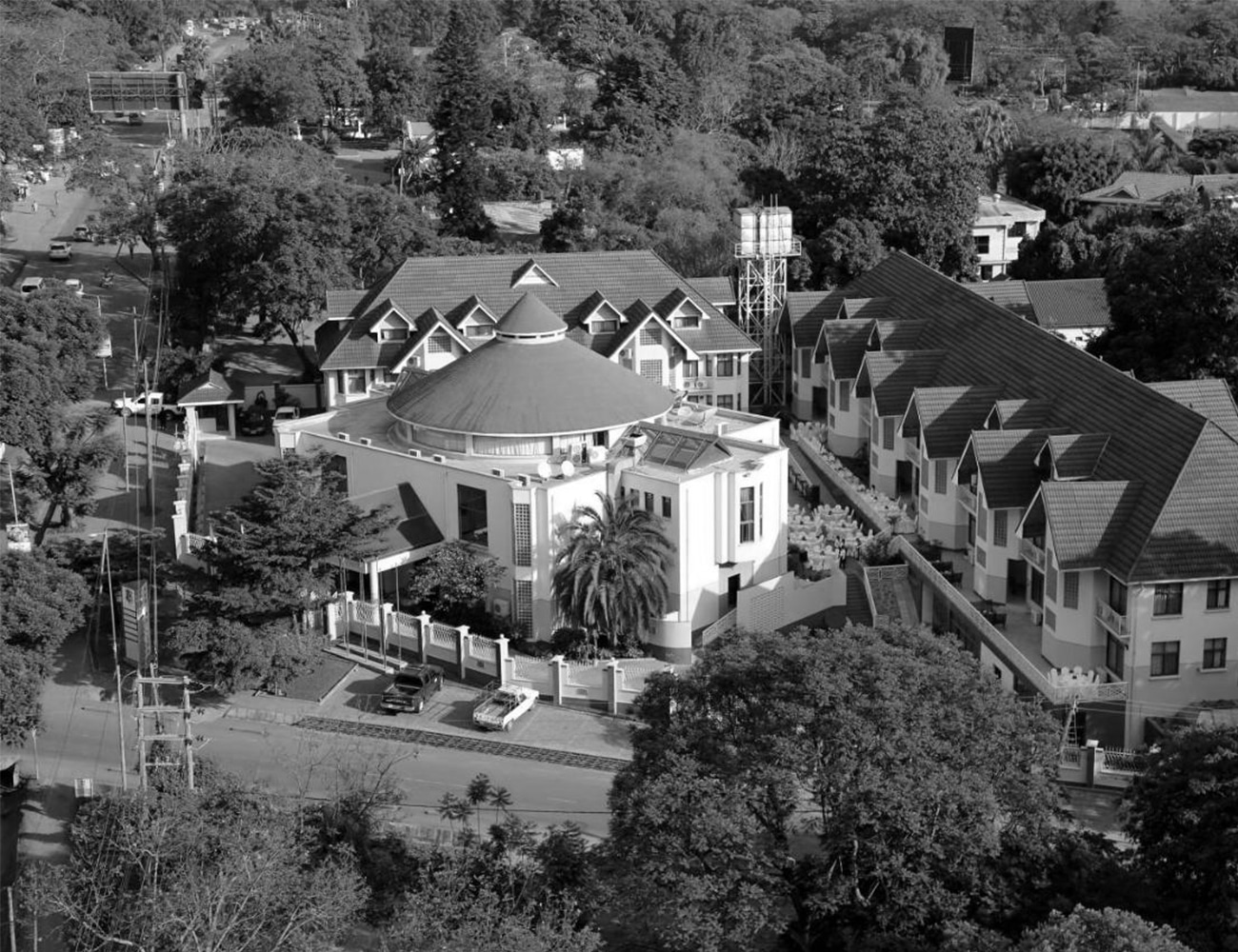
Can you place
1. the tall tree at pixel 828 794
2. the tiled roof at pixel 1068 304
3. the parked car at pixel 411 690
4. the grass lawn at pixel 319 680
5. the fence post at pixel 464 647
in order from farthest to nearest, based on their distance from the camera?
the tiled roof at pixel 1068 304
the fence post at pixel 464 647
the grass lawn at pixel 319 680
the parked car at pixel 411 690
the tall tree at pixel 828 794

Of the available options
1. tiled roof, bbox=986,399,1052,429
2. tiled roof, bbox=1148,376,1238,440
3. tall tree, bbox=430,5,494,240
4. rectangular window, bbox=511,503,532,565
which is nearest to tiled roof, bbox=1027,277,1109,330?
tiled roof, bbox=1148,376,1238,440

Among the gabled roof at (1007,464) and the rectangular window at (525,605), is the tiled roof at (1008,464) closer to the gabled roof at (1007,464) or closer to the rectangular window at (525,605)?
the gabled roof at (1007,464)

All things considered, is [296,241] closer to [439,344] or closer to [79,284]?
[439,344]

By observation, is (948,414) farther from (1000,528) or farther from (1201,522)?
(1201,522)

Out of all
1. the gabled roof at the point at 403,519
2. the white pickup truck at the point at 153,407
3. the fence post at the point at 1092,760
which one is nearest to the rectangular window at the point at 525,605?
the gabled roof at the point at 403,519

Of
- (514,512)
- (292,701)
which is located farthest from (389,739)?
(514,512)

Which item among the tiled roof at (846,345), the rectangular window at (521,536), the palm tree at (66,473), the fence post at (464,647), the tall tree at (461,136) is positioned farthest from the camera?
the tall tree at (461,136)
